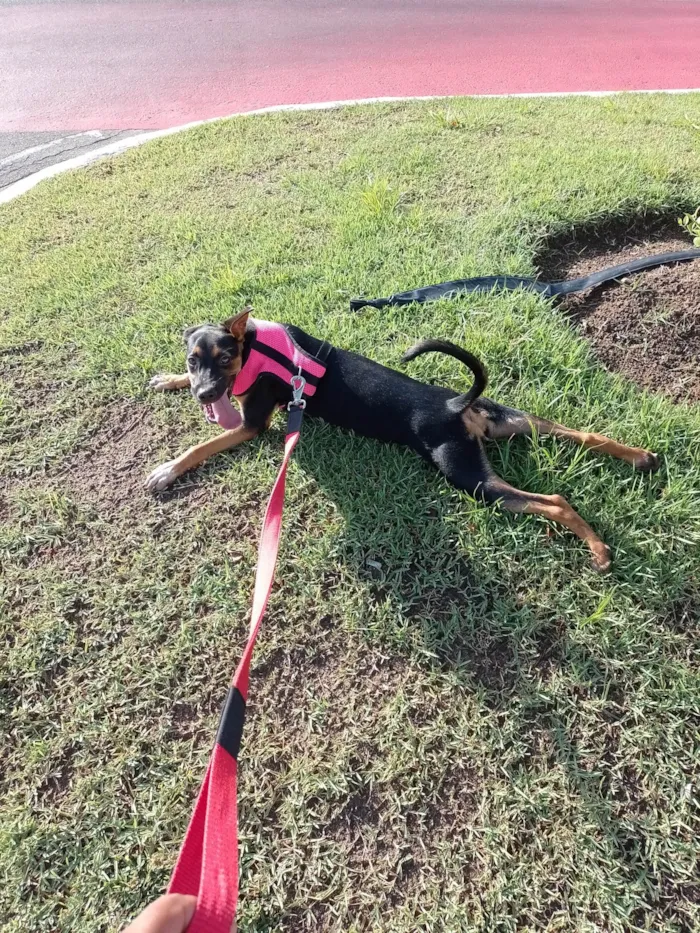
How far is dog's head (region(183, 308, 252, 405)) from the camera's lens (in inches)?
101

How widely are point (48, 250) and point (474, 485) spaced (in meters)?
4.21

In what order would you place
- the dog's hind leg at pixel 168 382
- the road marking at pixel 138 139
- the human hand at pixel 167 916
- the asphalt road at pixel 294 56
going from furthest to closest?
the asphalt road at pixel 294 56, the road marking at pixel 138 139, the dog's hind leg at pixel 168 382, the human hand at pixel 167 916

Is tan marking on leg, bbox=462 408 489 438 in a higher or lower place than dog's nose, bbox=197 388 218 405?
lower

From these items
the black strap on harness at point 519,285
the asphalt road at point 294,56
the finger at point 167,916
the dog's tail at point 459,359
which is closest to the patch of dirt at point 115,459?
the black strap on harness at point 519,285

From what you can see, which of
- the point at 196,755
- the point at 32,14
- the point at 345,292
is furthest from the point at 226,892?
the point at 32,14

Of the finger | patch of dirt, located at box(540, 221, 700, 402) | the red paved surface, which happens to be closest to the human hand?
the finger

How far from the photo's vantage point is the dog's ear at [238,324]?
8.42 feet

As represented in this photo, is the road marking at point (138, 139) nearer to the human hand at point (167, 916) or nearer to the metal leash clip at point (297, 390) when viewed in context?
the metal leash clip at point (297, 390)

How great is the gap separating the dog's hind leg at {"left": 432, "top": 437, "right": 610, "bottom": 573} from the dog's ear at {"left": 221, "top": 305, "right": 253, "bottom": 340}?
3.49ft

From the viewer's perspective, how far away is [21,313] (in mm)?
4066

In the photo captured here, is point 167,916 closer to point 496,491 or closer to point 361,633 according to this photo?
point 361,633

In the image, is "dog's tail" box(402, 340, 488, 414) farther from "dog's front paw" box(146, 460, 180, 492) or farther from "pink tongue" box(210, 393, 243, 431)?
"dog's front paw" box(146, 460, 180, 492)

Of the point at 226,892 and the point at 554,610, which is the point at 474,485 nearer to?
the point at 554,610

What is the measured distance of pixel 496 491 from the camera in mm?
2486
